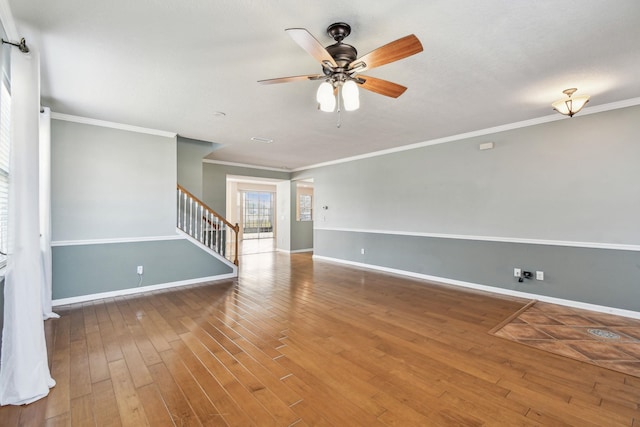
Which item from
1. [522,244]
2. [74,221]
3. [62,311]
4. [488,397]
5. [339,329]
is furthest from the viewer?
[522,244]

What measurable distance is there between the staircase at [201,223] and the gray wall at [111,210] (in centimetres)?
24

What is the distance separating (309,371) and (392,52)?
8.26 ft

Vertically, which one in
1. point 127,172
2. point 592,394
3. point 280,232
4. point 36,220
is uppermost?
point 127,172

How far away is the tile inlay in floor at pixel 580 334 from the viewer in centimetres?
259

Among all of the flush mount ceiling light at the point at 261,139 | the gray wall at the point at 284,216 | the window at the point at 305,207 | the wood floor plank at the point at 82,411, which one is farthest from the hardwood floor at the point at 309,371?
the window at the point at 305,207

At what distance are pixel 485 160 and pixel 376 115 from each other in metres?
2.18

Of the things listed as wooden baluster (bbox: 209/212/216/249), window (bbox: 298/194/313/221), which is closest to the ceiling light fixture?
wooden baluster (bbox: 209/212/216/249)

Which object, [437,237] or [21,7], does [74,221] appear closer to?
[21,7]

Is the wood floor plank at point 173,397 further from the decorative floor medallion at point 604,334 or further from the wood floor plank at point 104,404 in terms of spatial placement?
the decorative floor medallion at point 604,334

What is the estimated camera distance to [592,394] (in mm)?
2068

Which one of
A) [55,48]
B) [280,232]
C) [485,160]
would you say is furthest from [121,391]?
[280,232]

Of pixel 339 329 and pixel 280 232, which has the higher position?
pixel 280 232

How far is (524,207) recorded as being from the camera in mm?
4316

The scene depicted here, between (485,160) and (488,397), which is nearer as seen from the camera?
(488,397)
